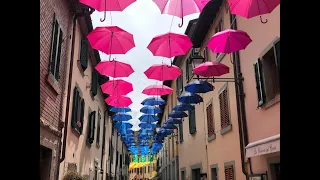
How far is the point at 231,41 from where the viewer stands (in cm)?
789

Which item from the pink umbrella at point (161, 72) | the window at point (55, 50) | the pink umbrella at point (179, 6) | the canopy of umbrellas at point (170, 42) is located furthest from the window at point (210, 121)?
the window at point (55, 50)

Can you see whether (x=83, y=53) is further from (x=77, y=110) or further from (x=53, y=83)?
(x=53, y=83)

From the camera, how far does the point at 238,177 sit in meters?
9.48

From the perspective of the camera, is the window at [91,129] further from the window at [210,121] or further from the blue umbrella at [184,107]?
the window at [210,121]

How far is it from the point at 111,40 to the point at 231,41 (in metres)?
3.51

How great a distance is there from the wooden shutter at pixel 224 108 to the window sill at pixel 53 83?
6001mm

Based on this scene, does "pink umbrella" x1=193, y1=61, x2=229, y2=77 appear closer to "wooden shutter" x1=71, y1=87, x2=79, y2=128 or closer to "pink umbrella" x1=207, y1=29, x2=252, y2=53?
"pink umbrella" x1=207, y1=29, x2=252, y2=53

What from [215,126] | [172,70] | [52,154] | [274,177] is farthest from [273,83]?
[52,154]

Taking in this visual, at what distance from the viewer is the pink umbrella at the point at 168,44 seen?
884cm

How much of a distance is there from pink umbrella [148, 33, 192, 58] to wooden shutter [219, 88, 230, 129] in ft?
10.1

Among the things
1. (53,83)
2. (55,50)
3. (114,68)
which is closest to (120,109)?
(114,68)

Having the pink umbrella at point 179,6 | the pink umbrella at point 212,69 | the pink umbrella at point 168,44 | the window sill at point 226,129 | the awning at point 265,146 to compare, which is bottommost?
the awning at point 265,146

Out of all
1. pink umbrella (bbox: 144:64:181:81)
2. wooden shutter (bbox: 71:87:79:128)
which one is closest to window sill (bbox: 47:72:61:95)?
wooden shutter (bbox: 71:87:79:128)
